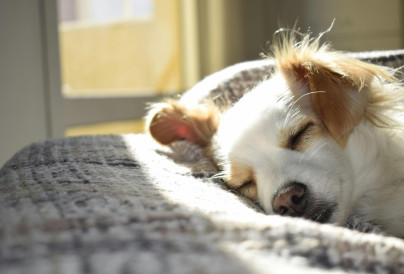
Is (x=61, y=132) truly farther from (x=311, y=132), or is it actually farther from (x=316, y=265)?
(x=316, y=265)

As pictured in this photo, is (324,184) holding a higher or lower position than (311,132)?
lower

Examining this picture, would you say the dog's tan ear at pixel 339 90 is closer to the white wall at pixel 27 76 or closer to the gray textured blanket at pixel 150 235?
the gray textured blanket at pixel 150 235

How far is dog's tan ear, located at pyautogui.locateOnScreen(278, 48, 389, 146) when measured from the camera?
4.12ft

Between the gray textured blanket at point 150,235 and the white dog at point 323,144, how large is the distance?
0.32m

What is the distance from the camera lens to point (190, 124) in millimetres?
1663

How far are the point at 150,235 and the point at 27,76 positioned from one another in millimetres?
2140

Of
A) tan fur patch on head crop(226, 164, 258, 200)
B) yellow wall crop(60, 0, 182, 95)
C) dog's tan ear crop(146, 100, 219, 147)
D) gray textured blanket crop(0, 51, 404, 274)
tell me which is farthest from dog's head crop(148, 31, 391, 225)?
yellow wall crop(60, 0, 182, 95)

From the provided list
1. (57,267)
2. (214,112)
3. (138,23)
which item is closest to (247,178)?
(214,112)

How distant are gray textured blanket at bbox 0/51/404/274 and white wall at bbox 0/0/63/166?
1527 millimetres

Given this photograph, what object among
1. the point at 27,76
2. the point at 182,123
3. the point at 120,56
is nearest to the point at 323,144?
the point at 182,123

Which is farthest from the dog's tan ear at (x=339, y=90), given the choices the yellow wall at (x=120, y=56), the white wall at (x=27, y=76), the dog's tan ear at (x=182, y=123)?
the yellow wall at (x=120, y=56)

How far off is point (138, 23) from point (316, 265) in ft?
14.2

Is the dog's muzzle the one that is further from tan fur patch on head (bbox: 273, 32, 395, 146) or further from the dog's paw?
tan fur patch on head (bbox: 273, 32, 395, 146)

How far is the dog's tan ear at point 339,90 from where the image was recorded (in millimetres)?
1257
